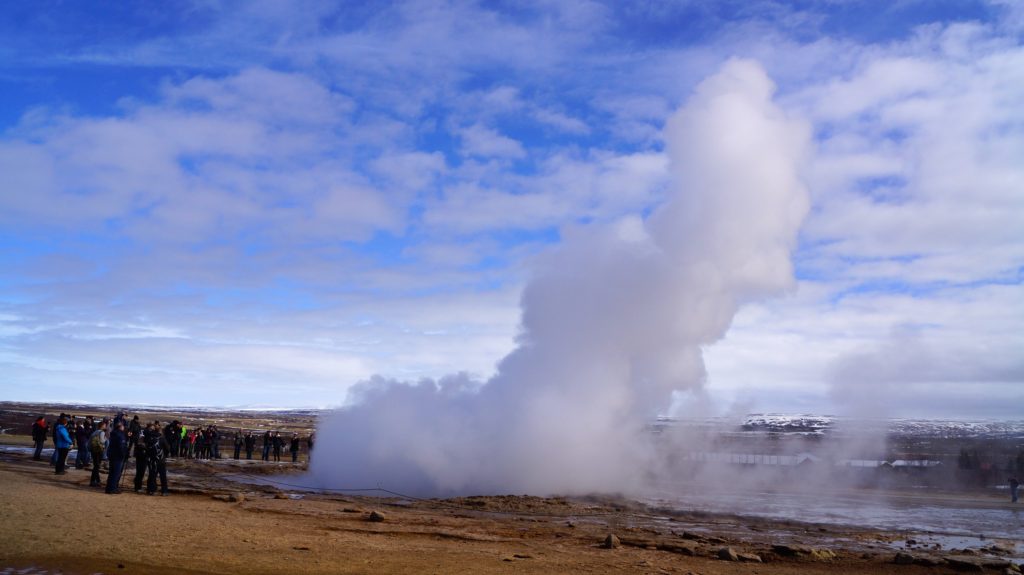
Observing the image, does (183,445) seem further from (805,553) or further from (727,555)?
(805,553)

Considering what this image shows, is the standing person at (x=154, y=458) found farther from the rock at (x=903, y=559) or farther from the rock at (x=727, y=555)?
the rock at (x=903, y=559)

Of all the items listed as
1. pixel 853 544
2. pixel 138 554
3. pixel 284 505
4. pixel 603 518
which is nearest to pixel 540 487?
pixel 603 518

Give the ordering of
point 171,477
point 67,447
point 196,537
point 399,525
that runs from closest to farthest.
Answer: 1. point 196,537
2. point 399,525
3. point 67,447
4. point 171,477

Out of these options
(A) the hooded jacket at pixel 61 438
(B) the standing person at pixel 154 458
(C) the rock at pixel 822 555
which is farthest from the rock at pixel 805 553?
(A) the hooded jacket at pixel 61 438

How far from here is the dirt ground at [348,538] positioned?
42.0ft

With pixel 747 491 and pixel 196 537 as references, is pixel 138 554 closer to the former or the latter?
pixel 196 537

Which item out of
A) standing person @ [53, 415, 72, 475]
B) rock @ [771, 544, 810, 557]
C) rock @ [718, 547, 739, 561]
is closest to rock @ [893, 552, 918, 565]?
rock @ [771, 544, 810, 557]

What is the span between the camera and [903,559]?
16016mm

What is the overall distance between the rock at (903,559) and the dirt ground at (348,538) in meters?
0.15

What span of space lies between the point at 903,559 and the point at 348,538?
40.0ft

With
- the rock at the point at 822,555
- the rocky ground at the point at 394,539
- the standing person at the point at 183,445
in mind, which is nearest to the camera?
the rocky ground at the point at 394,539

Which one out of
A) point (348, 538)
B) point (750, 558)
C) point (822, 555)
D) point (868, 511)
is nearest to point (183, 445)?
point (348, 538)

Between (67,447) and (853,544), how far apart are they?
929 inches

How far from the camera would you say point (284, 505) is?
2188cm
